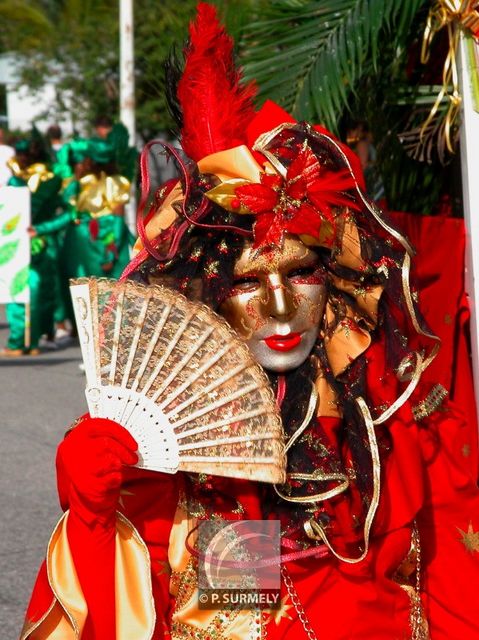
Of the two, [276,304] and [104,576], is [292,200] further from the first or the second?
[104,576]

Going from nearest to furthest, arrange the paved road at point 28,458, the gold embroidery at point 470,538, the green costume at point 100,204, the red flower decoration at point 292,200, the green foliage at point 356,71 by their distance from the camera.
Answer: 1. the red flower decoration at point 292,200
2. the gold embroidery at point 470,538
3. the green foliage at point 356,71
4. the paved road at point 28,458
5. the green costume at point 100,204

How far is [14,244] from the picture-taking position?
10.6m

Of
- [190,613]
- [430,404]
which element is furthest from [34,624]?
[430,404]

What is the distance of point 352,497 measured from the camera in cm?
289

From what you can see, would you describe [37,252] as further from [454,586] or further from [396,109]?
[454,586]

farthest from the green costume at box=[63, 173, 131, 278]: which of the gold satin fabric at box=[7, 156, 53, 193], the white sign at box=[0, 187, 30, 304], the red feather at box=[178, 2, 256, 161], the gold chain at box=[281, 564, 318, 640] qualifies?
the gold chain at box=[281, 564, 318, 640]

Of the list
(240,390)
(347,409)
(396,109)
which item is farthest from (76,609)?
(396,109)

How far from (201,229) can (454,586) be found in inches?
39.9

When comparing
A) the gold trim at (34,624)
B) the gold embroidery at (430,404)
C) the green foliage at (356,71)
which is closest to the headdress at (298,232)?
the gold embroidery at (430,404)

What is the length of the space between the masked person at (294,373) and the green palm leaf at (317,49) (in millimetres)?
1575

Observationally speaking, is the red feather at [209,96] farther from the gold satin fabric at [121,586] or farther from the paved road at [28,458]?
the paved road at [28,458]

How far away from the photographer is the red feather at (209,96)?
2934mm

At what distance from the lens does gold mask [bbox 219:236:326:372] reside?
109 inches

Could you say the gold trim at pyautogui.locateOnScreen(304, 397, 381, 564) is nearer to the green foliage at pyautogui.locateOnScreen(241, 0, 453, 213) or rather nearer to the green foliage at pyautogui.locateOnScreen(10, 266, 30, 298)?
the green foliage at pyautogui.locateOnScreen(241, 0, 453, 213)
